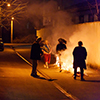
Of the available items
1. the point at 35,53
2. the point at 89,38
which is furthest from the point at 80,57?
the point at 89,38

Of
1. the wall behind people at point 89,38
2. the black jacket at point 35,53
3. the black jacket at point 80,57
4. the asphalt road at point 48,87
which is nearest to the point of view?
the asphalt road at point 48,87

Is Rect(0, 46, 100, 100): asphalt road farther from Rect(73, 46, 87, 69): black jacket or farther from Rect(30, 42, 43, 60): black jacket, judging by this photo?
Rect(30, 42, 43, 60): black jacket

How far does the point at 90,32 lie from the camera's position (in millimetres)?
12742

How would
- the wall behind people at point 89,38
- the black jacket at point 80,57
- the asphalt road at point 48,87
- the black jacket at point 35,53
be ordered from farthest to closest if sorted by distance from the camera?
1. the wall behind people at point 89,38
2. the black jacket at point 35,53
3. the black jacket at point 80,57
4. the asphalt road at point 48,87

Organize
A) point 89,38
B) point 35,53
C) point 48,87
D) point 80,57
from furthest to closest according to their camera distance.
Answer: point 89,38, point 35,53, point 80,57, point 48,87

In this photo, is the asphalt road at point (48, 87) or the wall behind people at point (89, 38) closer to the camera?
the asphalt road at point (48, 87)

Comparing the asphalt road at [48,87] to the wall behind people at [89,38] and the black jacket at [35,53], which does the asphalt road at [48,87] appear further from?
the wall behind people at [89,38]

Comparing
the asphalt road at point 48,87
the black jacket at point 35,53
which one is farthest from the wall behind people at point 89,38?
the black jacket at point 35,53

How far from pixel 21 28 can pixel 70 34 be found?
29037mm

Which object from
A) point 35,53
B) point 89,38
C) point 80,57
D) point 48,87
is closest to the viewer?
point 48,87

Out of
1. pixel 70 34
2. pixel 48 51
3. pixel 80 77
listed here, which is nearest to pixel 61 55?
pixel 48 51

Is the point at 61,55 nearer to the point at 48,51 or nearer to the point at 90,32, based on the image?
the point at 48,51

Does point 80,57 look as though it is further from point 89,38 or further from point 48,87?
point 89,38

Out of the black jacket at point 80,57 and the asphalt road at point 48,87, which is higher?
the black jacket at point 80,57
